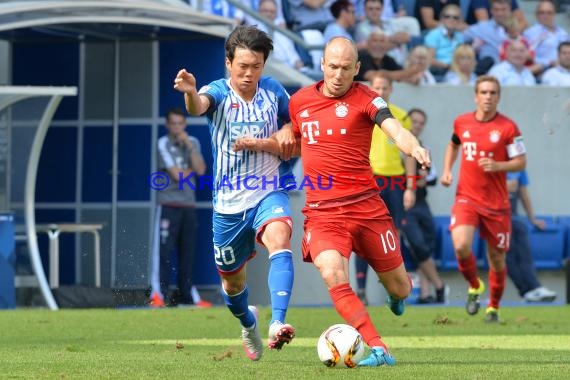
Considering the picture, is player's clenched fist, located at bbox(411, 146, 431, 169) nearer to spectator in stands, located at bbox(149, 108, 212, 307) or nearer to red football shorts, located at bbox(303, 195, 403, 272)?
red football shorts, located at bbox(303, 195, 403, 272)

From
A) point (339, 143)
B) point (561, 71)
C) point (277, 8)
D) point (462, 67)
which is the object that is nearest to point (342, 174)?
point (339, 143)

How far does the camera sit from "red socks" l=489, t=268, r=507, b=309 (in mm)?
15477

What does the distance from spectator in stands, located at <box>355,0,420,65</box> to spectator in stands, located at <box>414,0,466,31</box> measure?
810 mm

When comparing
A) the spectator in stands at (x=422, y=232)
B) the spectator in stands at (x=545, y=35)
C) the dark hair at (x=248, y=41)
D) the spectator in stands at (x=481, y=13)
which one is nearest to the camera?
the dark hair at (x=248, y=41)

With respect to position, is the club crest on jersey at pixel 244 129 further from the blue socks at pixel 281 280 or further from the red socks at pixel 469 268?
the red socks at pixel 469 268

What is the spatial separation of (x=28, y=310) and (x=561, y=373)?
10.1m

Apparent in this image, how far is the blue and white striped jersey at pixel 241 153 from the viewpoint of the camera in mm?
10164

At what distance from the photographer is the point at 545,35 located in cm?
2367

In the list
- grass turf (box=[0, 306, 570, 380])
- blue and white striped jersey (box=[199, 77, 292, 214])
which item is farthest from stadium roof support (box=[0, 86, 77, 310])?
blue and white striped jersey (box=[199, 77, 292, 214])

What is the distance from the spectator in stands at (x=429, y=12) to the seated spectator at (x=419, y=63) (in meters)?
1.66

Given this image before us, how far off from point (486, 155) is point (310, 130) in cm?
606

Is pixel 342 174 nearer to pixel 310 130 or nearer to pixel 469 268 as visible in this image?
pixel 310 130

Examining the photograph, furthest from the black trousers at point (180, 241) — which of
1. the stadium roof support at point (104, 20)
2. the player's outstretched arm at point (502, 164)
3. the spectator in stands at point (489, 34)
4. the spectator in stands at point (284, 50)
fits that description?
the spectator in stands at point (489, 34)

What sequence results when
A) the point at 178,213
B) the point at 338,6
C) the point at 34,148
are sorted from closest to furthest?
1. the point at 34,148
2. the point at 178,213
3. the point at 338,6
